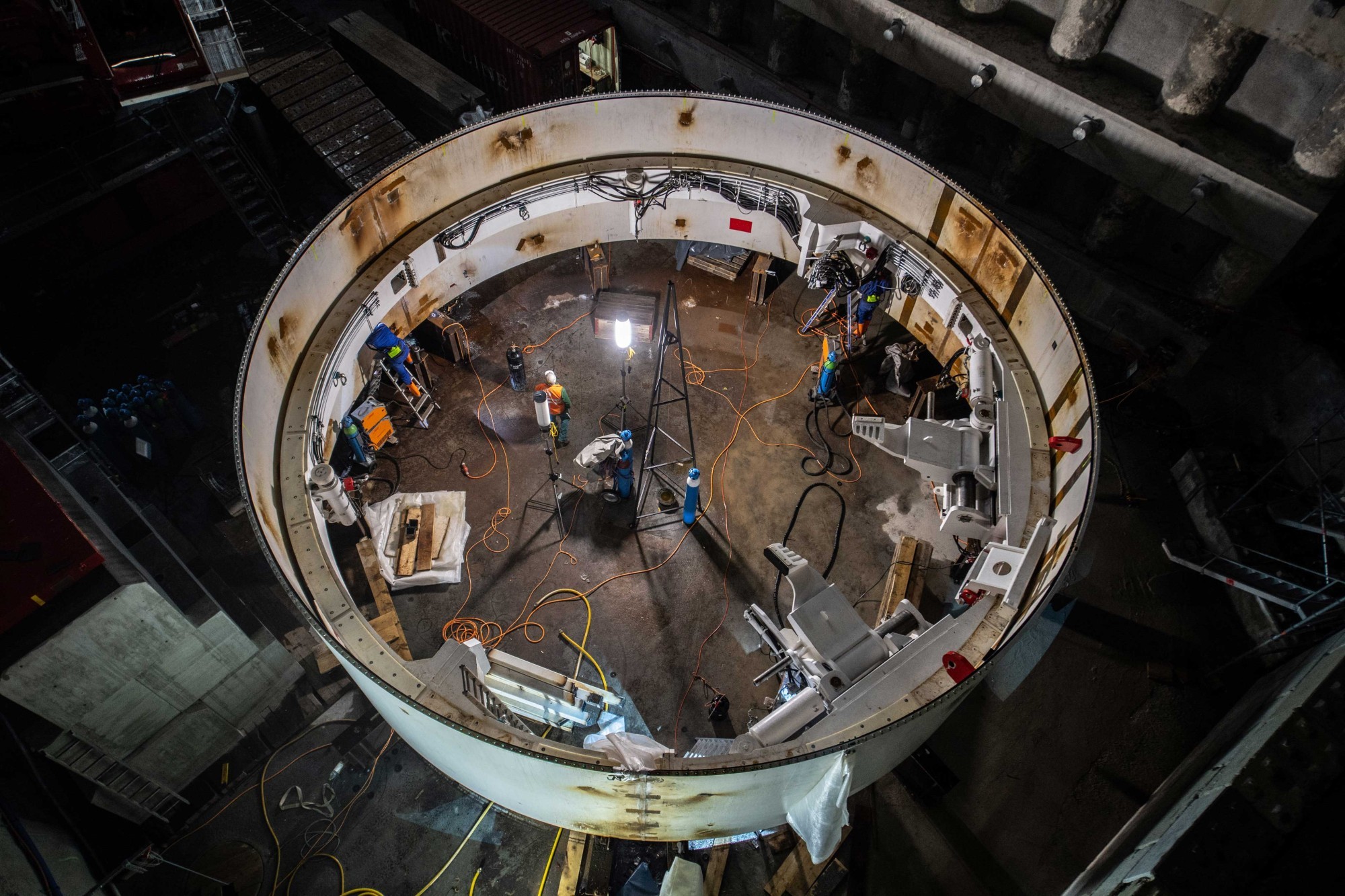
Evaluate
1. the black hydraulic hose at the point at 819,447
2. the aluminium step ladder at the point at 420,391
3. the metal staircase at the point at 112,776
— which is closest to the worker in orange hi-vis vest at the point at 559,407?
the aluminium step ladder at the point at 420,391

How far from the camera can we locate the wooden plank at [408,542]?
1313cm

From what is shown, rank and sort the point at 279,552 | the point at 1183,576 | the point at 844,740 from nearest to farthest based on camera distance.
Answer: the point at 844,740 → the point at 279,552 → the point at 1183,576

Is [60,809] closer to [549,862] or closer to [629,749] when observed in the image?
[549,862]

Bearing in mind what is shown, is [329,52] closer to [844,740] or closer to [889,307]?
[889,307]

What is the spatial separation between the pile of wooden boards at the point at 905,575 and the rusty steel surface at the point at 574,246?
2.93 m

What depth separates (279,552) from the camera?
9.20 meters

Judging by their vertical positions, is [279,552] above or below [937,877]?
above

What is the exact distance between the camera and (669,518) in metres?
14.2

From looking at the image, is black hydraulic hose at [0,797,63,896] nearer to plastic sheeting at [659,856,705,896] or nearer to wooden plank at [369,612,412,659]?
wooden plank at [369,612,412,659]

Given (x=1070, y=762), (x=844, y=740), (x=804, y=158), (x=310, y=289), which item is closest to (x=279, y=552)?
(x=310, y=289)

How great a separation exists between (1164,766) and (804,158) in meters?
11.4

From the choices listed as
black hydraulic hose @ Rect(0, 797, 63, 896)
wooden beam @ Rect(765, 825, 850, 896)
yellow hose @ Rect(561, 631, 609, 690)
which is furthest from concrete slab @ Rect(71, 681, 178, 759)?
wooden beam @ Rect(765, 825, 850, 896)

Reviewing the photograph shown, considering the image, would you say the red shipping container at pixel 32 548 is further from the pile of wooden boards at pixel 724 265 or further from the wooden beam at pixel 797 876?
the pile of wooden boards at pixel 724 265

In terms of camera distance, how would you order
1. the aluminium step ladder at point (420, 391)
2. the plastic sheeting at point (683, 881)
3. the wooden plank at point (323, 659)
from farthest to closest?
the aluminium step ladder at point (420, 391) → the wooden plank at point (323, 659) → the plastic sheeting at point (683, 881)
